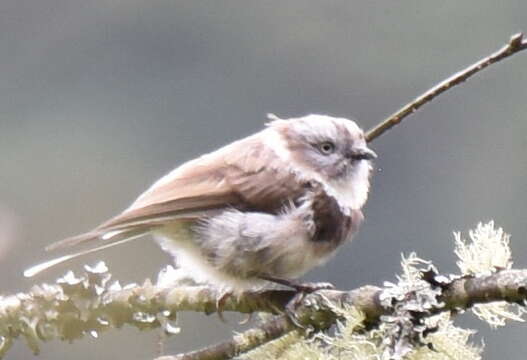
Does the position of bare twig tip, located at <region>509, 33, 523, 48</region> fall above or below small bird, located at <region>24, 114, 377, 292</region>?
below

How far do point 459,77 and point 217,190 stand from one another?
1392mm

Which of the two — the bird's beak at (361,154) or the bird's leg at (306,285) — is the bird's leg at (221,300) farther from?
the bird's beak at (361,154)

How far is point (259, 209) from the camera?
409cm

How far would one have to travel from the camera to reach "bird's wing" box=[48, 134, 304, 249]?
4070 millimetres

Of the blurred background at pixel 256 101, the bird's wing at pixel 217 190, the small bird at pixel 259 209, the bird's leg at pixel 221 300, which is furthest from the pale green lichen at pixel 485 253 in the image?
the blurred background at pixel 256 101

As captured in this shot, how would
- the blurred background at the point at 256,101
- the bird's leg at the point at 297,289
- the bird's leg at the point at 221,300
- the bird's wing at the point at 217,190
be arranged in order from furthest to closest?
1. the blurred background at the point at 256,101
2. the bird's wing at the point at 217,190
3. the bird's leg at the point at 221,300
4. the bird's leg at the point at 297,289

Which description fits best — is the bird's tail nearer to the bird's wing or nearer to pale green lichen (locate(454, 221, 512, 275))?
the bird's wing

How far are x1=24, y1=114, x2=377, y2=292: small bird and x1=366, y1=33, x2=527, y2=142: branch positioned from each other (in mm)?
724

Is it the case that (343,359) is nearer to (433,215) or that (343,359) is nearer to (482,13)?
(433,215)

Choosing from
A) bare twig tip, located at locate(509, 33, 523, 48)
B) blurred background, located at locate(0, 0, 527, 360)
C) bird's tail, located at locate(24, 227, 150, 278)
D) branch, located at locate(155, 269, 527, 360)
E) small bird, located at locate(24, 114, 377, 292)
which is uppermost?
blurred background, located at locate(0, 0, 527, 360)

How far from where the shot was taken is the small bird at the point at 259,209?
396 cm

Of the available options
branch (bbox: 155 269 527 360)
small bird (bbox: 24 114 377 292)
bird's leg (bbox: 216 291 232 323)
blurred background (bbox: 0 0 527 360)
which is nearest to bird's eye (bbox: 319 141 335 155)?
small bird (bbox: 24 114 377 292)

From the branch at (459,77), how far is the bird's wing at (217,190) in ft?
3.12

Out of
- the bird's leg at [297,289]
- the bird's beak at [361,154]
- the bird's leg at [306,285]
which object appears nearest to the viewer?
the bird's leg at [297,289]
